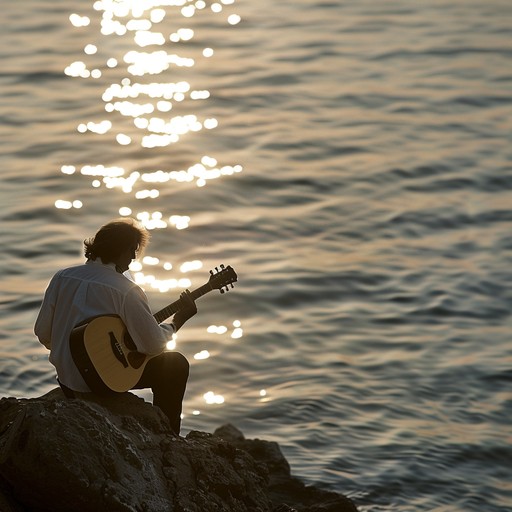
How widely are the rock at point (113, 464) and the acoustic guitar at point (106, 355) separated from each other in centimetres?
16

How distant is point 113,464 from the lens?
9.46m

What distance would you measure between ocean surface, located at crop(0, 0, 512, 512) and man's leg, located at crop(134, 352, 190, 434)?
3598mm

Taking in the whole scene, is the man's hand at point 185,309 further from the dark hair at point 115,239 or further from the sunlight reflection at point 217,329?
the sunlight reflection at point 217,329

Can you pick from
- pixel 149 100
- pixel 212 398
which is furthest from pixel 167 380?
pixel 149 100

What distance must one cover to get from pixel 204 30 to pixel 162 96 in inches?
184

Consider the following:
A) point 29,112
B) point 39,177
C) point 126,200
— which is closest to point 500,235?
point 126,200

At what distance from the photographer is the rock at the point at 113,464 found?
30.4ft

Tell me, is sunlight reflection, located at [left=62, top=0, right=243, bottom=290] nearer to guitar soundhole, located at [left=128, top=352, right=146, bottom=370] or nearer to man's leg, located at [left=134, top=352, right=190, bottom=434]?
man's leg, located at [left=134, top=352, right=190, bottom=434]

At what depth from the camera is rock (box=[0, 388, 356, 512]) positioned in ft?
30.4

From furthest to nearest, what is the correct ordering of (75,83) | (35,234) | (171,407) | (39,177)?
(75,83) → (39,177) → (35,234) → (171,407)

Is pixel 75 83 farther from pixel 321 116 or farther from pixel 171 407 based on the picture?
pixel 171 407

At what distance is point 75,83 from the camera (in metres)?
26.6

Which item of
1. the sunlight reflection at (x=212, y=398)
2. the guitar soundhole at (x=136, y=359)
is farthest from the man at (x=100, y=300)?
the sunlight reflection at (x=212, y=398)

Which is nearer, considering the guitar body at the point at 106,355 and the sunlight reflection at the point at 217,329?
the guitar body at the point at 106,355
